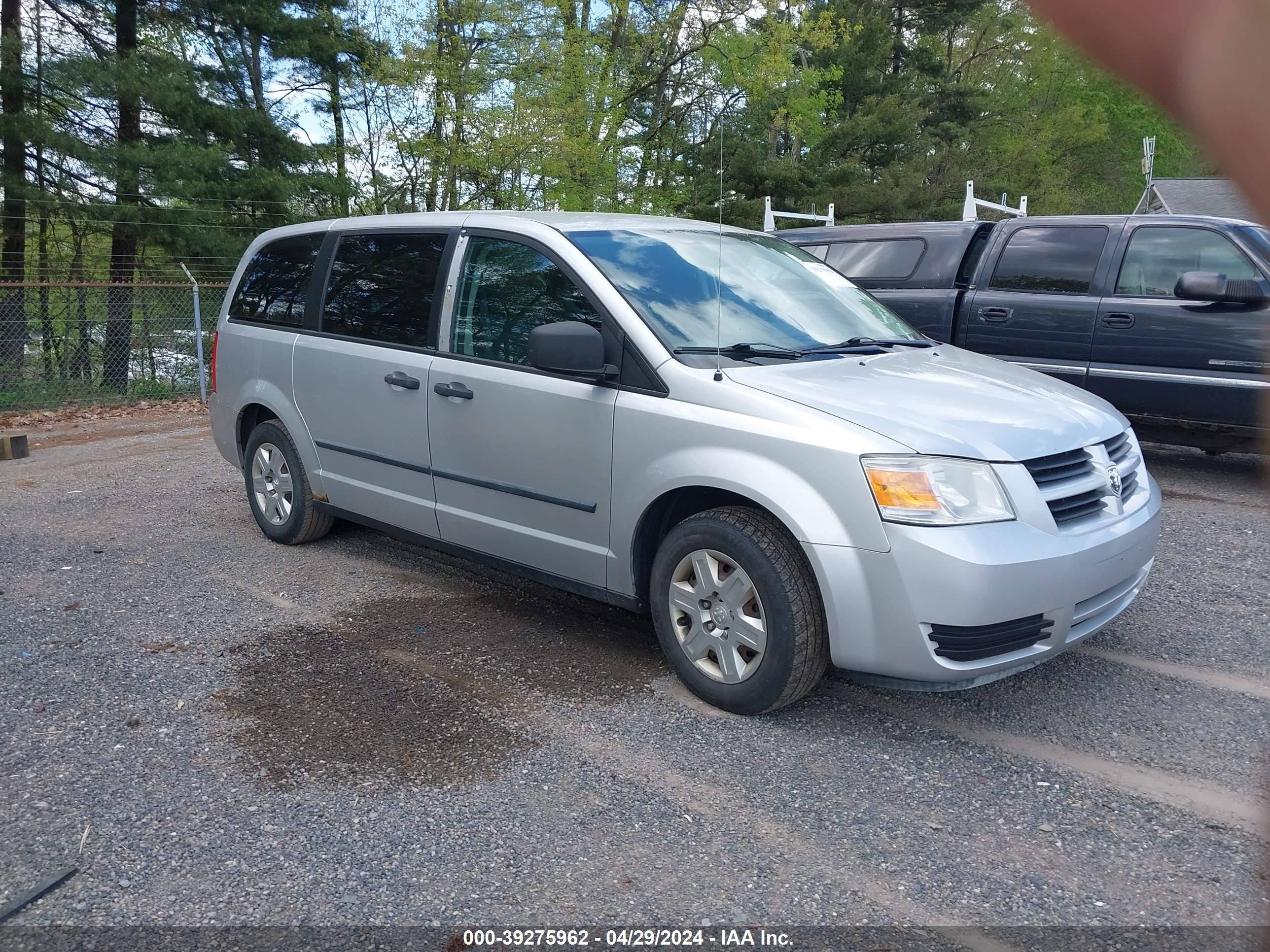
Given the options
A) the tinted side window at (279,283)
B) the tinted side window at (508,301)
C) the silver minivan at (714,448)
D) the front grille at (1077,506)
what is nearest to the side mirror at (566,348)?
the silver minivan at (714,448)

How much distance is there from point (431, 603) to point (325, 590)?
0.61 metres

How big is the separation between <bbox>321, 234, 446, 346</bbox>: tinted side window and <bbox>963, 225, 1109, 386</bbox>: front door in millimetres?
4840

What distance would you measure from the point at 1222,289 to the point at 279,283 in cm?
A: 605

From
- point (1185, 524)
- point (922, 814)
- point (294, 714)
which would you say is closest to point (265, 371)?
point (294, 714)

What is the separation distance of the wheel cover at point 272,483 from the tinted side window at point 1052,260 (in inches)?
216

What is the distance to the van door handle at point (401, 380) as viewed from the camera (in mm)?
4828

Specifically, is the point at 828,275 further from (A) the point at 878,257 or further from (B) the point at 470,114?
(B) the point at 470,114

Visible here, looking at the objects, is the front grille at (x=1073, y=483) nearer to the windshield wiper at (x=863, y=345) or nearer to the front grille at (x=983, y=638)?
the front grille at (x=983, y=638)

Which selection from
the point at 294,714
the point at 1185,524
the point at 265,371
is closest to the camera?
the point at 294,714

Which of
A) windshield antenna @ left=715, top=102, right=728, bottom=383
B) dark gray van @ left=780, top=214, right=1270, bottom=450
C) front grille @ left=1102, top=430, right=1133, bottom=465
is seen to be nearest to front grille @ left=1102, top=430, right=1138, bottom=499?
front grille @ left=1102, top=430, right=1133, bottom=465

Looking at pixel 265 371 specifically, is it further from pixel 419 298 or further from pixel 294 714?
pixel 294 714

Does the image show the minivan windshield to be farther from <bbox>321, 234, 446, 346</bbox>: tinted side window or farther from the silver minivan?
<bbox>321, 234, 446, 346</bbox>: tinted side window

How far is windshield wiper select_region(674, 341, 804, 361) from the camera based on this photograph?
4.05 meters

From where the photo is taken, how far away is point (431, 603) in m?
5.07
